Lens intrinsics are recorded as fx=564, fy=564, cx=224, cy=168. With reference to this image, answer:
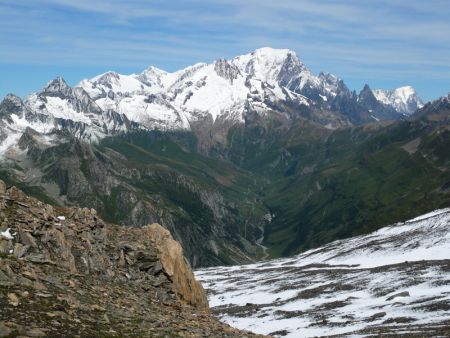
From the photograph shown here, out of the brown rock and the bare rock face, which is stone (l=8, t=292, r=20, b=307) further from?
the bare rock face

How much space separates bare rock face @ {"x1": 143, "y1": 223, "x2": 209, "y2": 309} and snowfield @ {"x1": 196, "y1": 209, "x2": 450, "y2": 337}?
52.5 ft

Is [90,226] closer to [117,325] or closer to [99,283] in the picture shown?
[99,283]

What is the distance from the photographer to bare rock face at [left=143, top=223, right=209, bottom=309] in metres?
41.4

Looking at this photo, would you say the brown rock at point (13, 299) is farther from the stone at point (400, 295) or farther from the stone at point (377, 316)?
the stone at point (400, 295)

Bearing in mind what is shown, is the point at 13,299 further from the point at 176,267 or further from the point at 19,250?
the point at 176,267

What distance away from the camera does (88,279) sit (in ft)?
105

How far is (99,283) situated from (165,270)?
335 inches

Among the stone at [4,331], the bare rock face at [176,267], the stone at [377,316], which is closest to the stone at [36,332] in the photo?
the stone at [4,331]

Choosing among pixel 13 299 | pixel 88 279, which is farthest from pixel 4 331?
pixel 88 279

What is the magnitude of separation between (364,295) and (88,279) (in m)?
56.7

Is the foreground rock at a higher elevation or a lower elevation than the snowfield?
higher

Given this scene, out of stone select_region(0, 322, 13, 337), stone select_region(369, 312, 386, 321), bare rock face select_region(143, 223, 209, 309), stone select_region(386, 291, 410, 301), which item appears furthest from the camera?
stone select_region(386, 291, 410, 301)

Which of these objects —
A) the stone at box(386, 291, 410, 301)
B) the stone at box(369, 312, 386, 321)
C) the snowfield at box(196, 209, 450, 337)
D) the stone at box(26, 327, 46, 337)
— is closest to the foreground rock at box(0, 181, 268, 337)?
the stone at box(26, 327, 46, 337)

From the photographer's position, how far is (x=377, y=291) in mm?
80125
